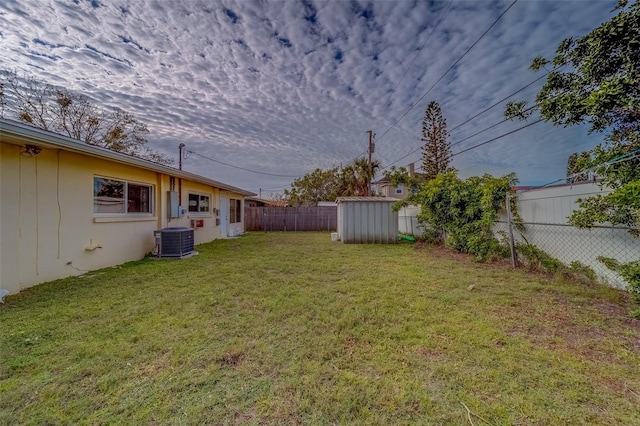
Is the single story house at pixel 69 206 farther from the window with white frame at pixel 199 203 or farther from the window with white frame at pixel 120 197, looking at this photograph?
the window with white frame at pixel 199 203

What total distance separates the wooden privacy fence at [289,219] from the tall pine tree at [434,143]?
29.2ft

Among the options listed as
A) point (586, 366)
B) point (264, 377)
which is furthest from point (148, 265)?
point (586, 366)

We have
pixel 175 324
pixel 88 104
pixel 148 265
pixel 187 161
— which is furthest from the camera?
pixel 187 161

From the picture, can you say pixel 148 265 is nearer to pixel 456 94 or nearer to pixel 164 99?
pixel 164 99

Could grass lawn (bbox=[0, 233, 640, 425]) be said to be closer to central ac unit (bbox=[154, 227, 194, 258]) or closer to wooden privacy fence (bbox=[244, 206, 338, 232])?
central ac unit (bbox=[154, 227, 194, 258])

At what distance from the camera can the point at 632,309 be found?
11.2 feet

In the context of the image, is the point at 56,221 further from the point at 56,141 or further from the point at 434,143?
the point at 434,143

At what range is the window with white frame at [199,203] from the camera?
9659mm

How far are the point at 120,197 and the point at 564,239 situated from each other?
9.56 meters

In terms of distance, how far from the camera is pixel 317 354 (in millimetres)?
2398

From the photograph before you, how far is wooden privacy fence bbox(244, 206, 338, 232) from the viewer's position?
54.2 ft

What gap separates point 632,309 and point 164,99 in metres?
13.2

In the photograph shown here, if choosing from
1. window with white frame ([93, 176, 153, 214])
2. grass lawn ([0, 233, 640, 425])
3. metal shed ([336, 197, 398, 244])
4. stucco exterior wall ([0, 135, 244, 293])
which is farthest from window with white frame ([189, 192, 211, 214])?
metal shed ([336, 197, 398, 244])

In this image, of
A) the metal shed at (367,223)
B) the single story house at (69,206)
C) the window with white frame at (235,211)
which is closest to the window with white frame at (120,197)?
the single story house at (69,206)
